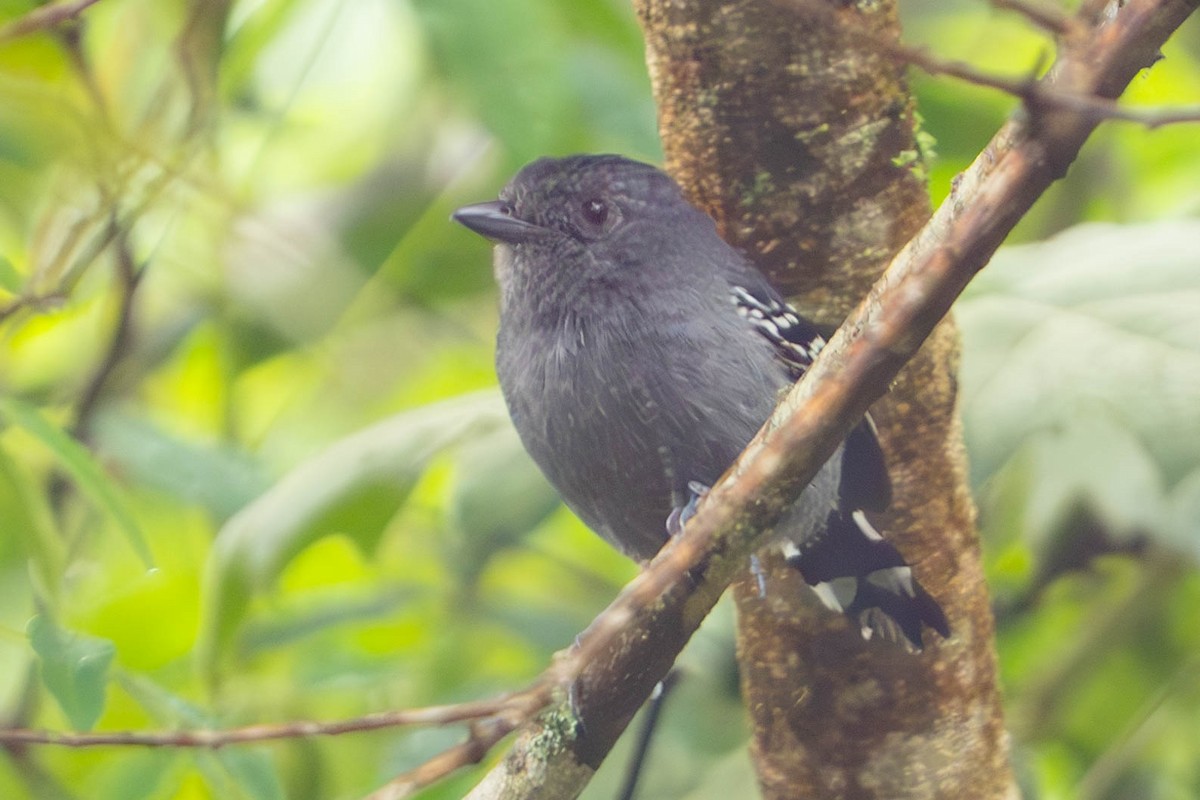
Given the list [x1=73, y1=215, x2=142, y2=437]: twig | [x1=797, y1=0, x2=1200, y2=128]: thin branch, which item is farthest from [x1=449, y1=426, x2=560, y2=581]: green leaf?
[x1=797, y1=0, x2=1200, y2=128]: thin branch

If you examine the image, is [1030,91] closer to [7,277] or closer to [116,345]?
[7,277]

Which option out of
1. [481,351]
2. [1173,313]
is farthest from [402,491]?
[481,351]

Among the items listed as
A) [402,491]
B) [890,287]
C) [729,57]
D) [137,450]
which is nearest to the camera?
[890,287]

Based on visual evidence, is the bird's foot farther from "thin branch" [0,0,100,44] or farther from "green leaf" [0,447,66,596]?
"thin branch" [0,0,100,44]

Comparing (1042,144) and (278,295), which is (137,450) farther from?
(1042,144)

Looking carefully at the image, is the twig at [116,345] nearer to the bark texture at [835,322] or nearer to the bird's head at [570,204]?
the bird's head at [570,204]

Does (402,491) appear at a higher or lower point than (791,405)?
lower

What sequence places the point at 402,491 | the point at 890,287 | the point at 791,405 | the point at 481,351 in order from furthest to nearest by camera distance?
the point at 481,351, the point at 402,491, the point at 791,405, the point at 890,287
